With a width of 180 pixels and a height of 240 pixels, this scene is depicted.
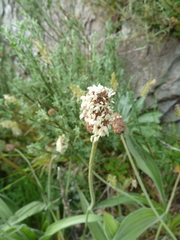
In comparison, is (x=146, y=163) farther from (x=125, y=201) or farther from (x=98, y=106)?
(x=98, y=106)

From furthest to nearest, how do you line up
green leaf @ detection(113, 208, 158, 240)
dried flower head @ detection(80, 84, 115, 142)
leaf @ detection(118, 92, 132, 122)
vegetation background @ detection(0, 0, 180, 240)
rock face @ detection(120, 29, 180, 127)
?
1. rock face @ detection(120, 29, 180, 127)
2. leaf @ detection(118, 92, 132, 122)
3. vegetation background @ detection(0, 0, 180, 240)
4. green leaf @ detection(113, 208, 158, 240)
5. dried flower head @ detection(80, 84, 115, 142)

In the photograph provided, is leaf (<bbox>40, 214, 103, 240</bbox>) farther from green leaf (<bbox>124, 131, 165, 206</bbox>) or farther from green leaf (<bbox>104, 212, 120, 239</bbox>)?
green leaf (<bbox>124, 131, 165, 206</bbox>)

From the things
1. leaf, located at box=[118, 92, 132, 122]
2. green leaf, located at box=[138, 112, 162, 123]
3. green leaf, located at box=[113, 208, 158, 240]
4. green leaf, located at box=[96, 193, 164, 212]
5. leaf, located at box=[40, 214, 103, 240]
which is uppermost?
leaf, located at box=[118, 92, 132, 122]

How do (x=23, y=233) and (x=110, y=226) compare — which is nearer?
(x=110, y=226)

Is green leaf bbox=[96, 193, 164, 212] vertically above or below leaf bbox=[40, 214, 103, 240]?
above

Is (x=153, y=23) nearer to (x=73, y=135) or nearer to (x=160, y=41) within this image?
(x=160, y=41)

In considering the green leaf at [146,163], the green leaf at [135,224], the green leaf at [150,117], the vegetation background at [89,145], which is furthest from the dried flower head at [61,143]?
the green leaf at [150,117]

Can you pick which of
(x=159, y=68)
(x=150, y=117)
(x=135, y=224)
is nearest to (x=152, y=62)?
(x=159, y=68)

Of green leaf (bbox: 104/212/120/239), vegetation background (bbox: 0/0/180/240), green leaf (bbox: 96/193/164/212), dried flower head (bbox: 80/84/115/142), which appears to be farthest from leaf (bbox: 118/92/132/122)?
Result: dried flower head (bbox: 80/84/115/142)
